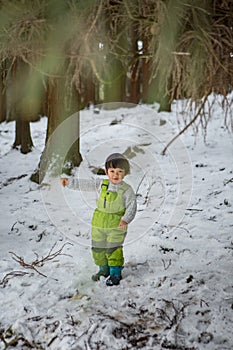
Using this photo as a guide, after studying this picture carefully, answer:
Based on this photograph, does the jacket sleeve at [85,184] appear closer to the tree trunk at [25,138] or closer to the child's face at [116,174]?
the child's face at [116,174]

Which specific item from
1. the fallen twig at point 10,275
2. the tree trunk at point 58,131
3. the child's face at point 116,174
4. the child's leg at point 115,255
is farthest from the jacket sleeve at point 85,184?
the tree trunk at point 58,131

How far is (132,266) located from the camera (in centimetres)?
390

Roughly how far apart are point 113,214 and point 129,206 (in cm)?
17

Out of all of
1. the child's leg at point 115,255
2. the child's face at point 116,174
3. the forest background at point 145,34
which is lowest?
the child's leg at point 115,255

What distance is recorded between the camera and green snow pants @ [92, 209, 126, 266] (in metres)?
3.48

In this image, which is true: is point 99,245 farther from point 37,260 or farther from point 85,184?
point 37,260

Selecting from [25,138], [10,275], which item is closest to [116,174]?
[10,275]

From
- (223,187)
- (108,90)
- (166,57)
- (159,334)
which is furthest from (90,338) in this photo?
(108,90)

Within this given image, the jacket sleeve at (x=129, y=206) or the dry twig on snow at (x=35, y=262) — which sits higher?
the jacket sleeve at (x=129, y=206)

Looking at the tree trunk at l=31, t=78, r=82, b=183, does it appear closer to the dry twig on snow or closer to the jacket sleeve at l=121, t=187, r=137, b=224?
the dry twig on snow

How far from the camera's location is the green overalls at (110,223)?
3473mm

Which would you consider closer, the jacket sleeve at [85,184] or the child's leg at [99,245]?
the child's leg at [99,245]

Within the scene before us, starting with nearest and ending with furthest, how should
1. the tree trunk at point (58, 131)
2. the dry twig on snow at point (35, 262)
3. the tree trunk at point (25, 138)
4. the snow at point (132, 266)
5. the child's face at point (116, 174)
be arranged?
the snow at point (132, 266)
the child's face at point (116, 174)
the dry twig on snow at point (35, 262)
the tree trunk at point (58, 131)
the tree trunk at point (25, 138)

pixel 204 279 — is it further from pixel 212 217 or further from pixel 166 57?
pixel 166 57
